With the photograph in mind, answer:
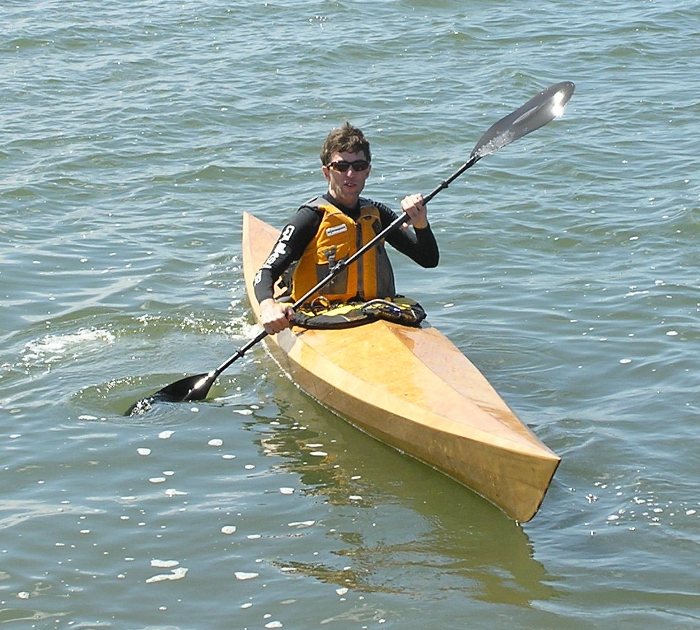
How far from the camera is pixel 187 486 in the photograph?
226 inches

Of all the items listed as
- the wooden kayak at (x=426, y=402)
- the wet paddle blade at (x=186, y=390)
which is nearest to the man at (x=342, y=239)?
the wooden kayak at (x=426, y=402)

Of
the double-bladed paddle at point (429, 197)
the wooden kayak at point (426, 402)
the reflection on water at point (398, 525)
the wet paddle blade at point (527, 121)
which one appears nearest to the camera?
the reflection on water at point (398, 525)

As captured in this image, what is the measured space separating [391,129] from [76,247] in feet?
11.9

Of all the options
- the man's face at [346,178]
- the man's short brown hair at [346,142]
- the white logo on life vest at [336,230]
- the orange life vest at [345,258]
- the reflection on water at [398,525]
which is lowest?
the reflection on water at [398,525]

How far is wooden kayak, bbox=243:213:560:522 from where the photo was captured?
5105 millimetres

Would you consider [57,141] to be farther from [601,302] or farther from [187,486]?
[187,486]

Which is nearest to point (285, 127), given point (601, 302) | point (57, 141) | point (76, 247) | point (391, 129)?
point (391, 129)

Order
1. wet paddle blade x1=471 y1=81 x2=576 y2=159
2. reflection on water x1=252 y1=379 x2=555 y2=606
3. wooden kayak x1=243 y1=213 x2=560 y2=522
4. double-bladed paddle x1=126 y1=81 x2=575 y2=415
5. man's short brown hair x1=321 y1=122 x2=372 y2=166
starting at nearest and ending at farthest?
reflection on water x1=252 y1=379 x2=555 y2=606 < wooden kayak x1=243 y1=213 x2=560 y2=522 < man's short brown hair x1=321 y1=122 x2=372 y2=166 < double-bladed paddle x1=126 y1=81 x2=575 y2=415 < wet paddle blade x1=471 y1=81 x2=576 y2=159

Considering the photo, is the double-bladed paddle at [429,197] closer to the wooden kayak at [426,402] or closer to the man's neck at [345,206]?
the man's neck at [345,206]

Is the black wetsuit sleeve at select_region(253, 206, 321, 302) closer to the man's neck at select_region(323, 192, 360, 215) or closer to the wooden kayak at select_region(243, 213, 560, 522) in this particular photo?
the man's neck at select_region(323, 192, 360, 215)

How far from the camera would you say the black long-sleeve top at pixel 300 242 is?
6520 mm

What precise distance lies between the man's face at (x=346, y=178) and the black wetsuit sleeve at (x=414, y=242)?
21cm

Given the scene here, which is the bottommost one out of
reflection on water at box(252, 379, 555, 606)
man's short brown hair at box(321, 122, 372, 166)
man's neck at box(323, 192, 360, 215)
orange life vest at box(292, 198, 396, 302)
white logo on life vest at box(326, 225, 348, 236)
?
reflection on water at box(252, 379, 555, 606)

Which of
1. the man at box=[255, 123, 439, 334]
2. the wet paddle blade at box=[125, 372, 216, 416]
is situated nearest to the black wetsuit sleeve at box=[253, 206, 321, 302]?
the man at box=[255, 123, 439, 334]
